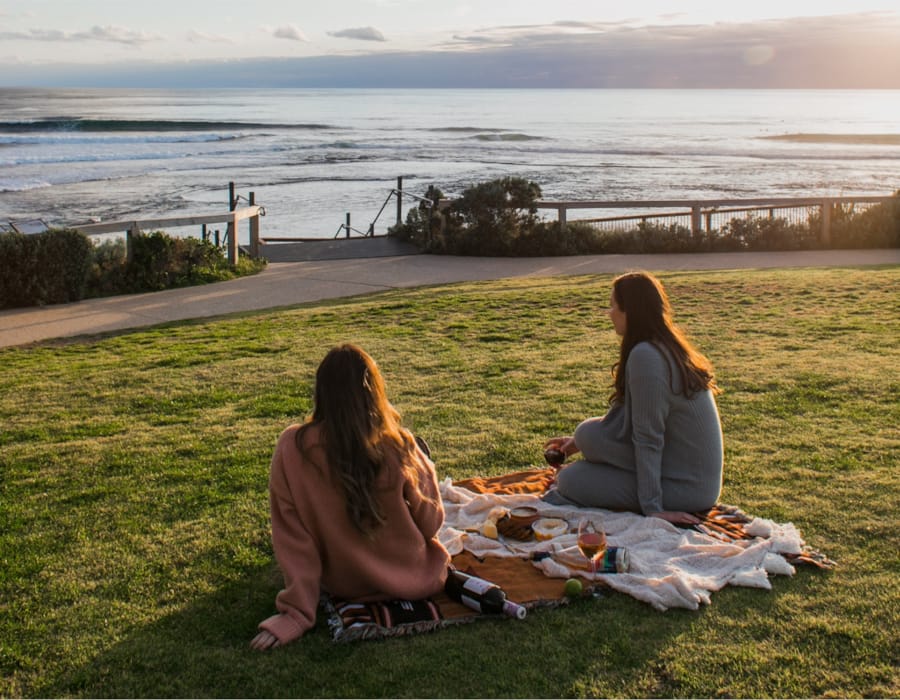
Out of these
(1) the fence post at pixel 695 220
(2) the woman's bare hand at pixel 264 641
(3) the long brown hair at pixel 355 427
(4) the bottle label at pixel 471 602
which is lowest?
(2) the woman's bare hand at pixel 264 641

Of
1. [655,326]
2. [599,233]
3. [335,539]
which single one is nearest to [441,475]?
[655,326]

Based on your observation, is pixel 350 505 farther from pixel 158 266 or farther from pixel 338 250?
pixel 338 250

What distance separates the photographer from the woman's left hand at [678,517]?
429cm

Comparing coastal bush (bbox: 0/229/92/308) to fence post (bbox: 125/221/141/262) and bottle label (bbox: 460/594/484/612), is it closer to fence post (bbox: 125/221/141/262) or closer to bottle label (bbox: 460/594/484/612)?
fence post (bbox: 125/221/141/262)

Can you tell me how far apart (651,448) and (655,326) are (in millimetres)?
538

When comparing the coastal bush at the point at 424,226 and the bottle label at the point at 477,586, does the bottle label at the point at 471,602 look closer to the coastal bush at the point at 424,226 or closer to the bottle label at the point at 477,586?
the bottle label at the point at 477,586

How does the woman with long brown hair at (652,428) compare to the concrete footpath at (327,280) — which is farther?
the concrete footpath at (327,280)

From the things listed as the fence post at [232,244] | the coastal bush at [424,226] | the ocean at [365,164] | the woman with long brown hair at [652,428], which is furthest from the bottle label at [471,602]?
the ocean at [365,164]

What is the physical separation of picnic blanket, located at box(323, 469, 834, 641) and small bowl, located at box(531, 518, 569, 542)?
0.04 m

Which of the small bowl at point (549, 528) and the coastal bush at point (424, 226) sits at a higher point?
the coastal bush at point (424, 226)

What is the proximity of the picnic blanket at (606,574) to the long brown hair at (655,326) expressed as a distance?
66 cm

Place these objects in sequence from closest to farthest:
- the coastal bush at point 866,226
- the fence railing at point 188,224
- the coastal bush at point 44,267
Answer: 1. the coastal bush at point 44,267
2. the fence railing at point 188,224
3. the coastal bush at point 866,226

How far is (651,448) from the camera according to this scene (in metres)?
4.23

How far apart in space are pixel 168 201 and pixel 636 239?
18873mm
